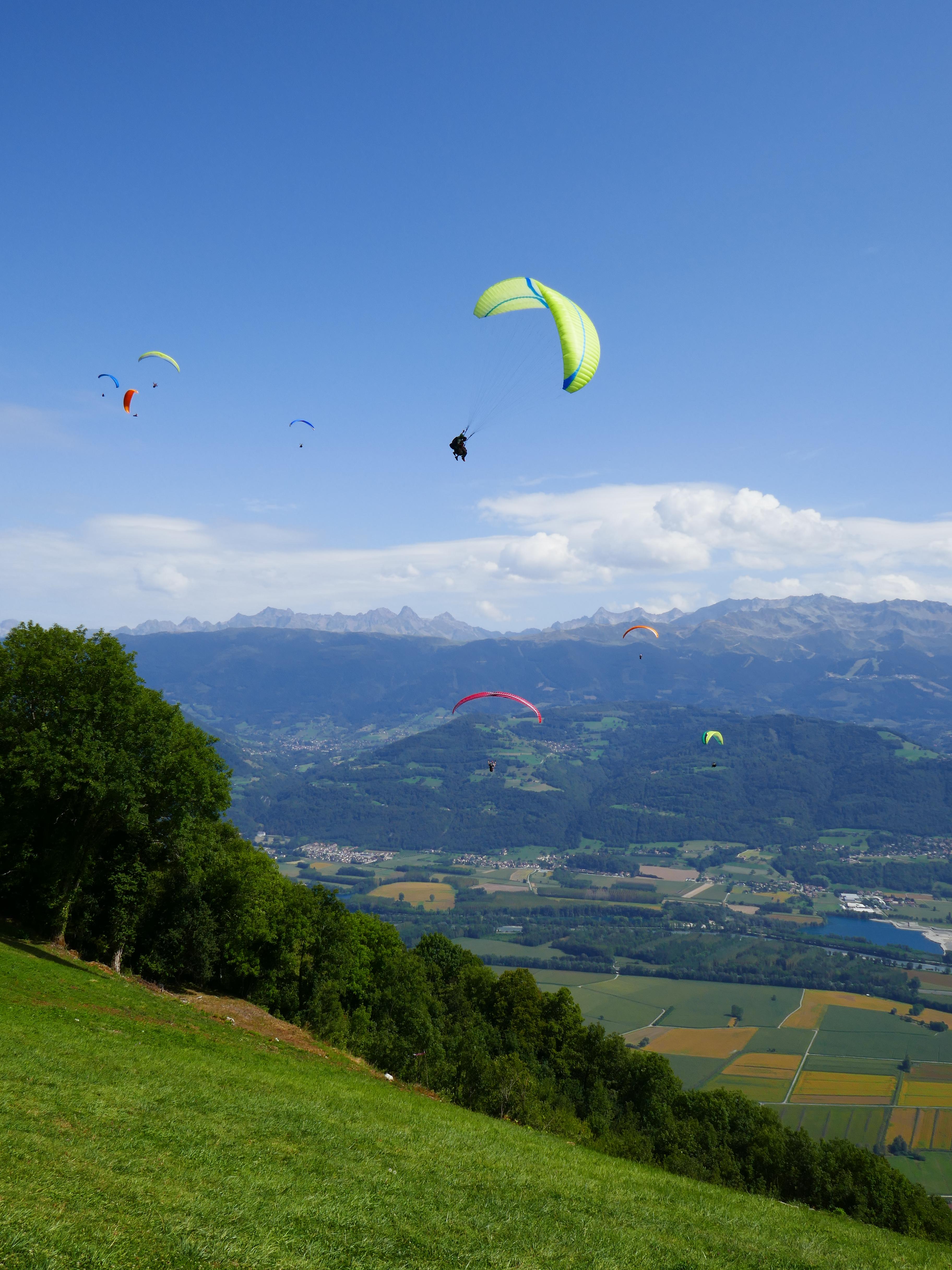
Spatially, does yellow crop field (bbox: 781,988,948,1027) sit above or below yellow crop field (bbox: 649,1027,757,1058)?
below

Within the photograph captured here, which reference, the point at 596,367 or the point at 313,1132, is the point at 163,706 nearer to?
the point at 313,1132

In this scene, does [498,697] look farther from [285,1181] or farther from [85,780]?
[285,1181]

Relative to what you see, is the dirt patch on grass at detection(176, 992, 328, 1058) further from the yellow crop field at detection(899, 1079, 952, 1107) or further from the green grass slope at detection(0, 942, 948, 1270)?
the yellow crop field at detection(899, 1079, 952, 1107)

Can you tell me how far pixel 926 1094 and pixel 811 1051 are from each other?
1964cm

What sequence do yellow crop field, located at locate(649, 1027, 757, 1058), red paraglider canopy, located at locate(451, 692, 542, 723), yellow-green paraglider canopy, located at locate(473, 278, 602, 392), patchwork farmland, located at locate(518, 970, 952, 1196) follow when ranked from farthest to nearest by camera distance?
Result: yellow crop field, located at locate(649, 1027, 757, 1058)
patchwork farmland, located at locate(518, 970, 952, 1196)
red paraglider canopy, located at locate(451, 692, 542, 723)
yellow-green paraglider canopy, located at locate(473, 278, 602, 392)

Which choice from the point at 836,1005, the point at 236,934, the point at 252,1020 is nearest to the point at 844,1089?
the point at 836,1005

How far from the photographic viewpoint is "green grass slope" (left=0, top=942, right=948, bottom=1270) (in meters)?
11.5

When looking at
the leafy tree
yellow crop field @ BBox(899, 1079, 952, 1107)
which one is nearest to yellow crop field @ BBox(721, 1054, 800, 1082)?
yellow crop field @ BBox(899, 1079, 952, 1107)

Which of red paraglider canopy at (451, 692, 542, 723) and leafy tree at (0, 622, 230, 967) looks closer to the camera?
leafy tree at (0, 622, 230, 967)

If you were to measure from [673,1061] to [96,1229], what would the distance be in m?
125

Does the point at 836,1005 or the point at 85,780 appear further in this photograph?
the point at 836,1005

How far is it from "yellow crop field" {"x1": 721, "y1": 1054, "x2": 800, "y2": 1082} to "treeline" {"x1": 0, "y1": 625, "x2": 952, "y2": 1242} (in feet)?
262

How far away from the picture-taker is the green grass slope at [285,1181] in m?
11.5

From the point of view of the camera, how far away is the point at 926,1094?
352 ft
